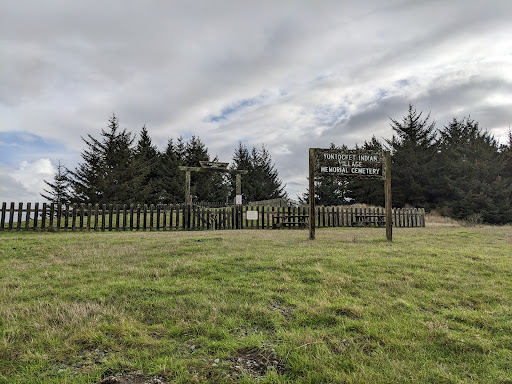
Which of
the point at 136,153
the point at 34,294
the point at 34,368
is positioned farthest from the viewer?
the point at 136,153

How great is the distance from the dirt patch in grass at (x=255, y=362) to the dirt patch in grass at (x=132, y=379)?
0.69 meters

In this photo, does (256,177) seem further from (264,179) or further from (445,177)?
(445,177)

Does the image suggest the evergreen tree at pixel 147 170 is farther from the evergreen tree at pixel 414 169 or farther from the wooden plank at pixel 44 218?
the evergreen tree at pixel 414 169

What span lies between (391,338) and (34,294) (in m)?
5.43

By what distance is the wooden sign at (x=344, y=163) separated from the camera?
11742mm

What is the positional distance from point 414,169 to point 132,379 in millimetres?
42250

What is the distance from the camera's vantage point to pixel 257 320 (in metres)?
3.92

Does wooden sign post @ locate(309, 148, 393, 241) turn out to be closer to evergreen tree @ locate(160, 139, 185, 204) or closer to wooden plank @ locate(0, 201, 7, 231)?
wooden plank @ locate(0, 201, 7, 231)

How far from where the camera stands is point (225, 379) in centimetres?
261

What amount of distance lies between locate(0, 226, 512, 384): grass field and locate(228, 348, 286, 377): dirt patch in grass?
0.5 inches

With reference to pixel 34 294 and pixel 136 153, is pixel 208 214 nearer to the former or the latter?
pixel 34 294

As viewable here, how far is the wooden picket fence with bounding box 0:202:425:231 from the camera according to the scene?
1584cm

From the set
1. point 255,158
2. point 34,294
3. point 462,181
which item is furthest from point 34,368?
point 255,158

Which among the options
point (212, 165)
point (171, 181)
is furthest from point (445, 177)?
point (171, 181)
